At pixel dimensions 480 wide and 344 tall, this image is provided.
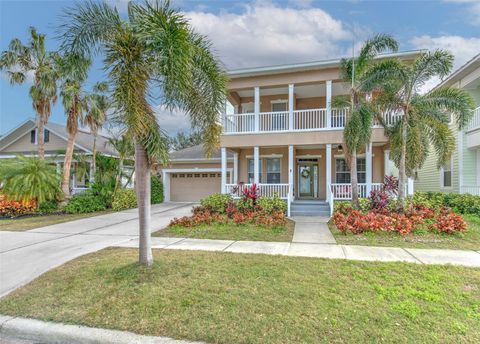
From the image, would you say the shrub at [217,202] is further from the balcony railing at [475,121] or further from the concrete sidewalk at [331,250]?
the balcony railing at [475,121]

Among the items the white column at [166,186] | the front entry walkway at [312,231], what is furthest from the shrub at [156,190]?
the front entry walkway at [312,231]

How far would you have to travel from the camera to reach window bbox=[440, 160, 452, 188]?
15.1 m

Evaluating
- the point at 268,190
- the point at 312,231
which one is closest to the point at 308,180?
the point at 268,190

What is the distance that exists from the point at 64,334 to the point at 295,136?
11.7 metres

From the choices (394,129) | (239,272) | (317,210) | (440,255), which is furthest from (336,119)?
(239,272)

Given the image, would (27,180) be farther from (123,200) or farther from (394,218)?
(394,218)

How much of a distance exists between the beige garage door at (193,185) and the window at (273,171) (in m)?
4.60

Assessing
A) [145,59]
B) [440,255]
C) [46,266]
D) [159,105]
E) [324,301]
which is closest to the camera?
[324,301]

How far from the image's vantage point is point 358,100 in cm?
1132

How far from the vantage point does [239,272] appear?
16.7ft

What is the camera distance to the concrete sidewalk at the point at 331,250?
605 centimetres

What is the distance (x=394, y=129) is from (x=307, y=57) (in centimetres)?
528

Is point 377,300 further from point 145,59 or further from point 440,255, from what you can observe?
point 145,59

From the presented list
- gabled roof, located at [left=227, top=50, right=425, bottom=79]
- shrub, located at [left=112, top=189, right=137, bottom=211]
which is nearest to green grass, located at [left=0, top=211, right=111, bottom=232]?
shrub, located at [left=112, top=189, right=137, bottom=211]
